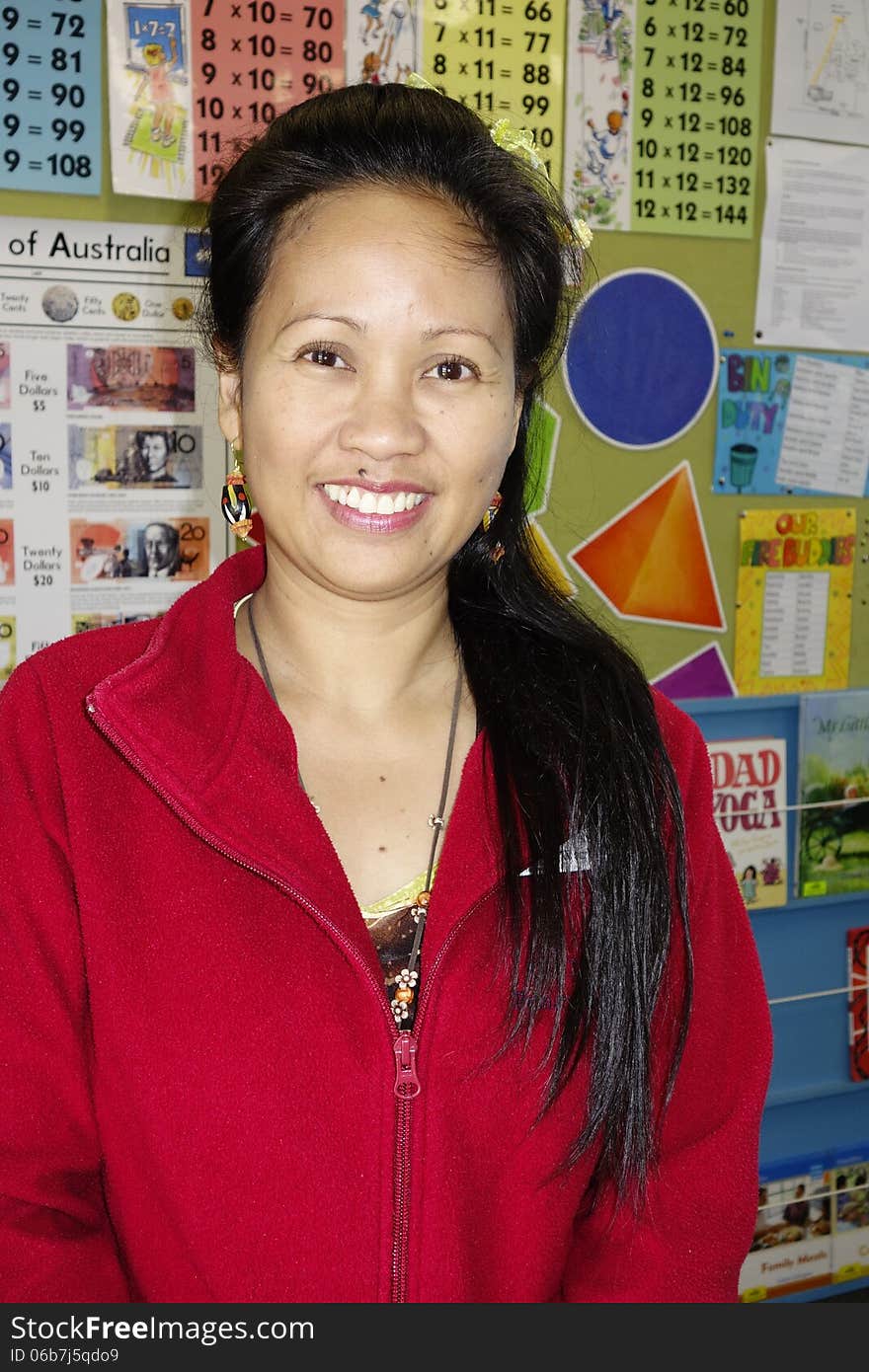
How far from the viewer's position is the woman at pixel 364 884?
2.99 feet

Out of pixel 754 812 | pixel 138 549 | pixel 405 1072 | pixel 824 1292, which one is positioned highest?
pixel 138 549

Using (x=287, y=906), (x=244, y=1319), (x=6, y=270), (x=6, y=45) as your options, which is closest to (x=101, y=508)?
(x=6, y=270)

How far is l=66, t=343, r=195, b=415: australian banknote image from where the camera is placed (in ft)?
4.94

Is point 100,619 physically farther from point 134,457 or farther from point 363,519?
point 363,519

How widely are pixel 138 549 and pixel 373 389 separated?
0.70 m

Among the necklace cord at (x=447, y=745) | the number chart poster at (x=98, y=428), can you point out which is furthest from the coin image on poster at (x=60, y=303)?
the necklace cord at (x=447, y=745)

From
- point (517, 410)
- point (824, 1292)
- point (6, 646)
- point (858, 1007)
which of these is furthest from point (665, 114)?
point (824, 1292)

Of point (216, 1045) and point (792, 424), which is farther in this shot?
point (792, 424)

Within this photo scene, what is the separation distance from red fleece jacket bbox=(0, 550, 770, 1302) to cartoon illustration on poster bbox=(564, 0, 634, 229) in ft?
3.44

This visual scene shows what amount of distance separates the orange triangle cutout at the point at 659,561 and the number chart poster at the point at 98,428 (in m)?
0.56

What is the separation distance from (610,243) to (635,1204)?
1.23 metres

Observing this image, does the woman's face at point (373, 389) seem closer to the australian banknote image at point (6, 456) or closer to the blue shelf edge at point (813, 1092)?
the australian banknote image at point (6, 456)

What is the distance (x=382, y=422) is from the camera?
0.92 metres

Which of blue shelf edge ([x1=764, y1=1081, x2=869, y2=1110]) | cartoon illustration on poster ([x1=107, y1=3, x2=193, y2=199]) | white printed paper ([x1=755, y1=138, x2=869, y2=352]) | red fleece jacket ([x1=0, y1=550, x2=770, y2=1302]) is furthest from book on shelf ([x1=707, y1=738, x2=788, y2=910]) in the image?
cartoon illustration on poster ([x1=107, y1=3, x2=193, y2=199])
